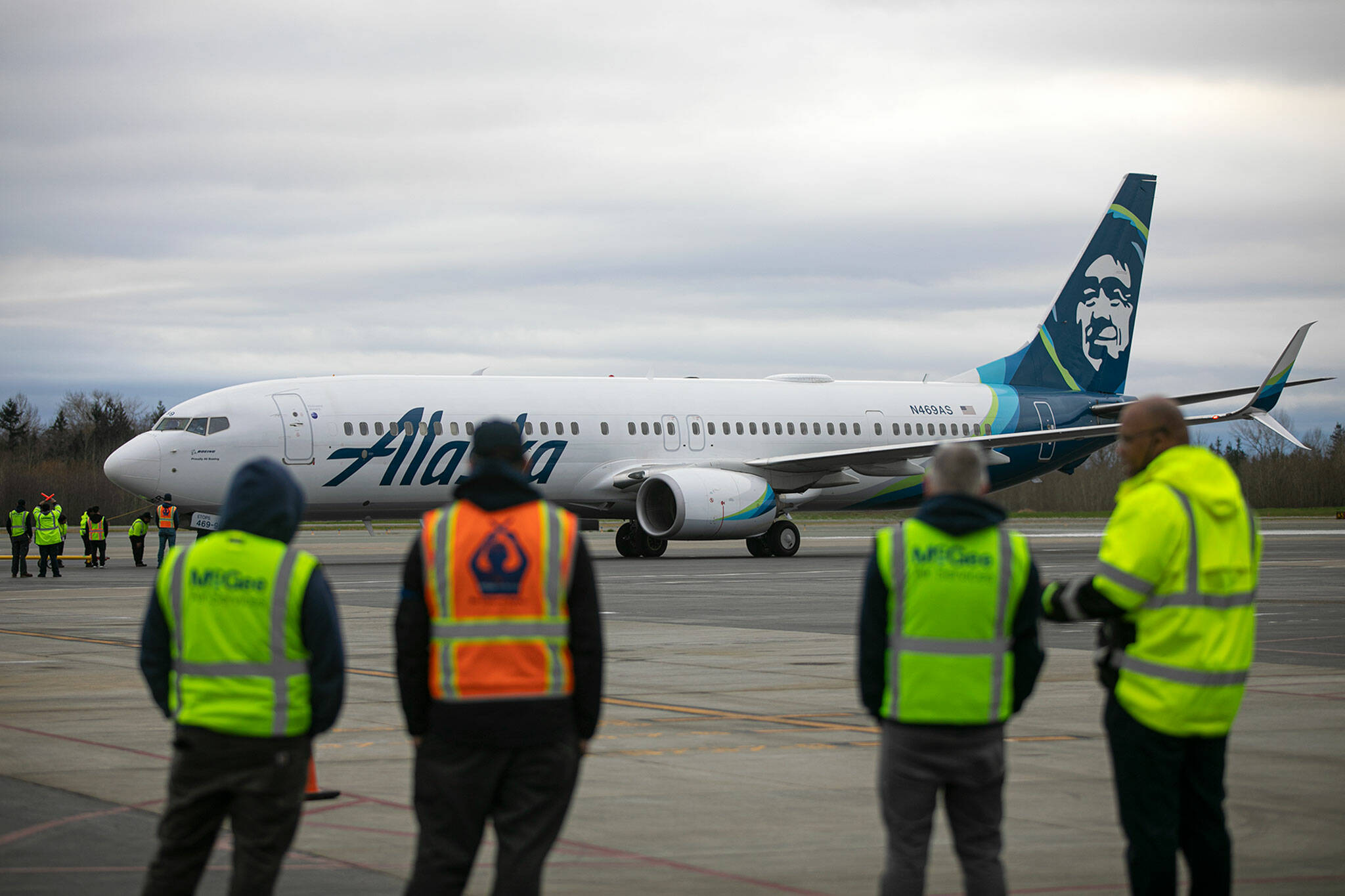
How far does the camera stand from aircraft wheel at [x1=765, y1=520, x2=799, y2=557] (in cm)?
3297

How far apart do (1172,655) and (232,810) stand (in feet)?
10.2

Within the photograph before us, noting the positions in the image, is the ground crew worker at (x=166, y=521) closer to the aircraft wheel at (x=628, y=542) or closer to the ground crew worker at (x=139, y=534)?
the ground crew worker at (x=139, y=534)

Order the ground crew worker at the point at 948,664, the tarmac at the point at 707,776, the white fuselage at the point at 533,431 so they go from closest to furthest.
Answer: the ground crew worker at the point at 948,664 < the tarmac at the point at 707,776 < the white fuselage at the point at 533,431

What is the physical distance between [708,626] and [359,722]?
7305mm

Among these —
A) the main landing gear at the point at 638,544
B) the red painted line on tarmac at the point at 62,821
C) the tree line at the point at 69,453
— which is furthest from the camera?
the tree line at the point at 69,453

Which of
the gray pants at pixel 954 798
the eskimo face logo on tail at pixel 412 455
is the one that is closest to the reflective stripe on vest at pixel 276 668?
the gray pants at pixel 954 798

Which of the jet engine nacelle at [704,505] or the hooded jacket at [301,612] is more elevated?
the hooded jacket at [301,612]

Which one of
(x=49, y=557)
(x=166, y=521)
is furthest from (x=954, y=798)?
(x=49, y=557)

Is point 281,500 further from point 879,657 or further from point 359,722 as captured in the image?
point 359,722

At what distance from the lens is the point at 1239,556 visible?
525 cm

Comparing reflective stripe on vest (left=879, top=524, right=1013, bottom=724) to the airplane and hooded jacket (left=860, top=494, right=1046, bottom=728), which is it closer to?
hooded jacket (left=860, top=494, right=1046, bottom=728)

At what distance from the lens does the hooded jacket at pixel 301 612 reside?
16.0 feet

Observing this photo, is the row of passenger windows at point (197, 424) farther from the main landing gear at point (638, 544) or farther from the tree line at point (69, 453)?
the tree line at point (69, 453)

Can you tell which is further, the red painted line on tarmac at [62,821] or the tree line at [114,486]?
the tree line at [114,486]
